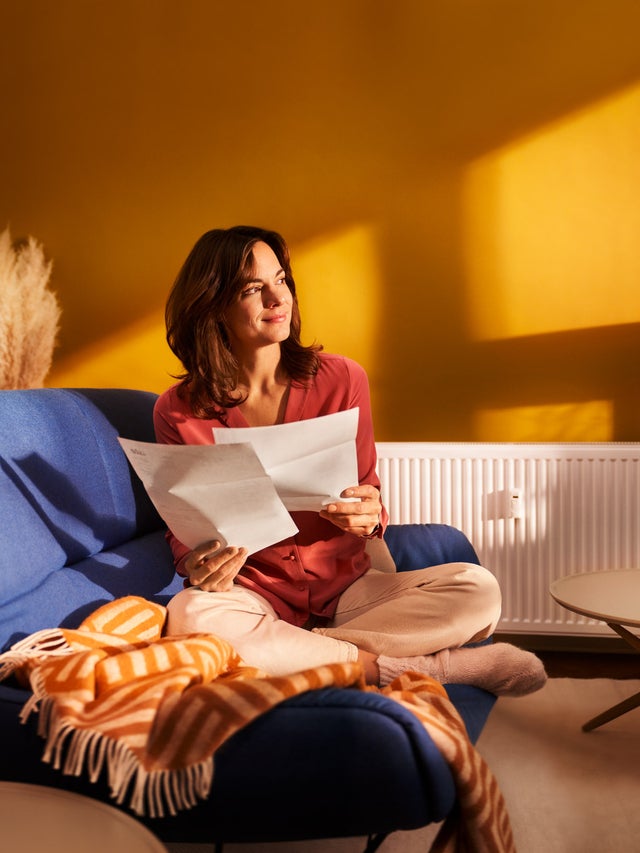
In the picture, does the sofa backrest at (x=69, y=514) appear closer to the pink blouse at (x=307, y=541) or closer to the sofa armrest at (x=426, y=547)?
Answer: the pink blouse at (x=307, y=541)

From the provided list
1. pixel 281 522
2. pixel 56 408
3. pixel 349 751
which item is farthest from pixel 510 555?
pixel 349 751

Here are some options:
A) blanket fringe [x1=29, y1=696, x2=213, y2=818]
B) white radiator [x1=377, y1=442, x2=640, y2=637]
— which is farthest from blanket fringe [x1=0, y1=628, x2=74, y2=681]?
white radiator [x1=377, y1=442, x2=640, y2=637]

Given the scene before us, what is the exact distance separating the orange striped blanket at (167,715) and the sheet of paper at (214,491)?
263 mm

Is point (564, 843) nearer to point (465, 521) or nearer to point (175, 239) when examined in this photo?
point (465, 521)

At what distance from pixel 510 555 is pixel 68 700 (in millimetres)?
1846

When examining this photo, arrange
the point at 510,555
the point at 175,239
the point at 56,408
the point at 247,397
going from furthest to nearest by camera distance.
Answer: the point at 175,239 → the point at 510,555 → the point at 247,397 → the point at 56,408

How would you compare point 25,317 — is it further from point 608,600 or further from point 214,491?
point 608,600

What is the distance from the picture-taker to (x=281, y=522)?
1.52 metres

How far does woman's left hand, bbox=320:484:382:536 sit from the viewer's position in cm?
164

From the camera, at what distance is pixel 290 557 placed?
1793mm

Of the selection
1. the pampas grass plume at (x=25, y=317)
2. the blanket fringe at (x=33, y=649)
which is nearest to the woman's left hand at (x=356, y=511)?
the blanket fringe at (x=33, y=649)

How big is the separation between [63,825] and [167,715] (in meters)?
0.24

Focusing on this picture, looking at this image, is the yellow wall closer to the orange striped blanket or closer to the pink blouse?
the pink blouse

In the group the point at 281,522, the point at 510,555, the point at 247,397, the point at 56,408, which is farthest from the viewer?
the point at 510,555
